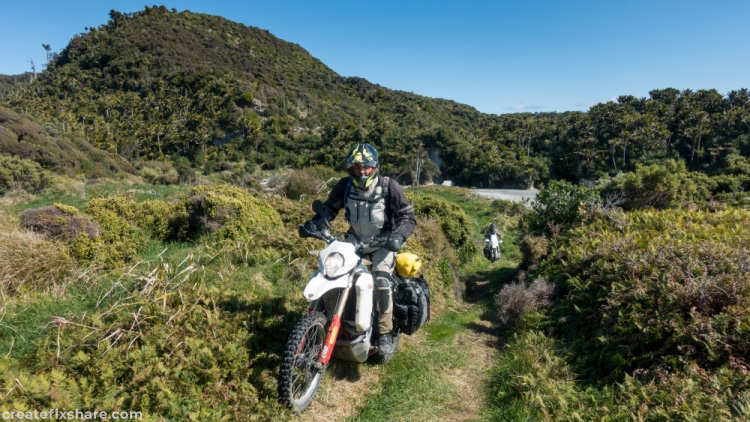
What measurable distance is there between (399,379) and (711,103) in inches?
3683

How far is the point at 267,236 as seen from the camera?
22.9 feet

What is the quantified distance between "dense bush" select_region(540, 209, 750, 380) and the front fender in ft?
10.7

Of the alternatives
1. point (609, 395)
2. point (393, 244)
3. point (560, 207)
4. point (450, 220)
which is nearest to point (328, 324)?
point (393, 244)

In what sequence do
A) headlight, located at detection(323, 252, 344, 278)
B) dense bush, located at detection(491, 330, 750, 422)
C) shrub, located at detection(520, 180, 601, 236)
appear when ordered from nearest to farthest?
dense bush, located at detection(491, 330, 750, 422), headlight, located at detection(323, 252, 344, 278), shrub, located at detection(520, 180, 601, 236)

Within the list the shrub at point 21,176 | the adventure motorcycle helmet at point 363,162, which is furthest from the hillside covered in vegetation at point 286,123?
the adventure motorcycle helmet at point 363,162

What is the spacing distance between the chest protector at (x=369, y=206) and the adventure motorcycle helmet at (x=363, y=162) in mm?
133

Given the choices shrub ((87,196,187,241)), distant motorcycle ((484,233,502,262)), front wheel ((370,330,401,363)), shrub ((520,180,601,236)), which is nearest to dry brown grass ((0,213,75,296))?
shrub ((87,196,187,241))

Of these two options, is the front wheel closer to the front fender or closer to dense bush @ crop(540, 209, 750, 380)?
the front fender

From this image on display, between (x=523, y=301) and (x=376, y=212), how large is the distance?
3856 millimetres

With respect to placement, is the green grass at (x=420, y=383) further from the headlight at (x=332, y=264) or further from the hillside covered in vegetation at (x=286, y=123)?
the hillside covered in vegetation at (x=286, y=123)

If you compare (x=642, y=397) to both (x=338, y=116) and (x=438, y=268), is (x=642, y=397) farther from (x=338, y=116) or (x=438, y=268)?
(x=338, y=116)

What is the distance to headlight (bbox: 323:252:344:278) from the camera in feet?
11.0

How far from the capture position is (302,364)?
3.36 metres

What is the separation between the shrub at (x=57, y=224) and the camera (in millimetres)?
5414
